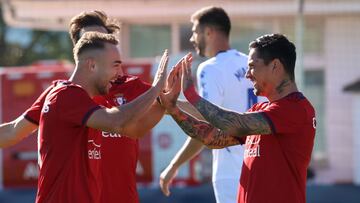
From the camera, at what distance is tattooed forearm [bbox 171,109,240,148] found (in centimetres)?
588

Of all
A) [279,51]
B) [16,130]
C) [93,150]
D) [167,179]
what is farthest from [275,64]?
[167,179]

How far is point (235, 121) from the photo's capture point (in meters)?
5.48

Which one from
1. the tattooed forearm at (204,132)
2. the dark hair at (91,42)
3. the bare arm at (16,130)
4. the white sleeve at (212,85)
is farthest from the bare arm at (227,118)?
the white sleeve at (212,85)

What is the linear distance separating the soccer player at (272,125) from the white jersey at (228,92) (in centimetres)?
163

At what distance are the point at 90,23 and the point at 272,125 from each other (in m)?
1.70

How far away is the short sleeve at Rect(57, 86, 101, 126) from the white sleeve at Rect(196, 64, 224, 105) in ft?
6.75

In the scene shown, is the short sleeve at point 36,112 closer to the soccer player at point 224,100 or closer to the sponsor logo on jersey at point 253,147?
the sponsor logo on jersey at point 253,147

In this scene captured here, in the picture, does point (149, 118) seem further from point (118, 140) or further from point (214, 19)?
point (214, 19)

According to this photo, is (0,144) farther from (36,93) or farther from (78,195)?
(36,93)

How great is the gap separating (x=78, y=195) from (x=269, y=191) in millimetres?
1039

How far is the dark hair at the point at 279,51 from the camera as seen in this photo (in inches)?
217

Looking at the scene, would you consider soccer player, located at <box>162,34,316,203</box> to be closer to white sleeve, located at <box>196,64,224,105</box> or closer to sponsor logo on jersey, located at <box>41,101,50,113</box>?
sponsor logo on jersey, located at <box>41,101,50,113</box>

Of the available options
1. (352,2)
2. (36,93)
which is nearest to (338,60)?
(352,2)

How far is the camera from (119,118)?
17.4 ft
